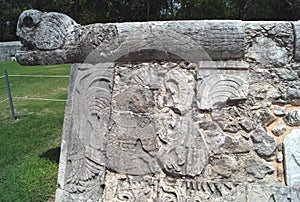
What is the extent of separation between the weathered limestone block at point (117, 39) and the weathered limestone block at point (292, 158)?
678mm

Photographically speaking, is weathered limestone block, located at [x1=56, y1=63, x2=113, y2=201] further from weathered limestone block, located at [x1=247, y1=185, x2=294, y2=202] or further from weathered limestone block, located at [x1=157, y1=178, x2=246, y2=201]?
weathered limestone block, located at [x1=247, y1=185, x2=294, y2=202]

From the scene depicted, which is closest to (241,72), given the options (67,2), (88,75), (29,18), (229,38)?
(229,38)

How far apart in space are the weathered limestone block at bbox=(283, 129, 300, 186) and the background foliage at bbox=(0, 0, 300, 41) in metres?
9.38

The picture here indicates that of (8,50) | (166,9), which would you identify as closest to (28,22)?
(166,9)

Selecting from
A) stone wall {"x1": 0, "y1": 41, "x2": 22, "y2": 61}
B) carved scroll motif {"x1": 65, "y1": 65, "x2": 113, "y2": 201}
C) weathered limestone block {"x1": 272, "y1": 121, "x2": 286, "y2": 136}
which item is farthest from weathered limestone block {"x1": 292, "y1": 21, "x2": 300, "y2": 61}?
stone wall {"x1": 0, "y1": 41, "x2": 22, "y2": 61}

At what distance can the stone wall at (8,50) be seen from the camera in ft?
51.0

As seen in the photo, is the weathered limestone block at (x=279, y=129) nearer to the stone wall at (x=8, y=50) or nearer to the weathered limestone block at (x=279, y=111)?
the weathered limestone block at (x=279, y=111)

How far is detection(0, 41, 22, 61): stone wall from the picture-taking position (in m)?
15.5

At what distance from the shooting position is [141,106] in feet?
7.38

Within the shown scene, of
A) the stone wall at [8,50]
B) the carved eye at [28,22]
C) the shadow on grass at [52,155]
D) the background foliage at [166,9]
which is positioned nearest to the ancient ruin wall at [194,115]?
the carved eye at [28,22]

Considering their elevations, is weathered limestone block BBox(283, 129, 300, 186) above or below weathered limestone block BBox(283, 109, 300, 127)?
below

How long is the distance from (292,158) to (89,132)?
147 centimetres

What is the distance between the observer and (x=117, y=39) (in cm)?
222

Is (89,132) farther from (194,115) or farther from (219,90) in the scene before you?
→ (219,90)
